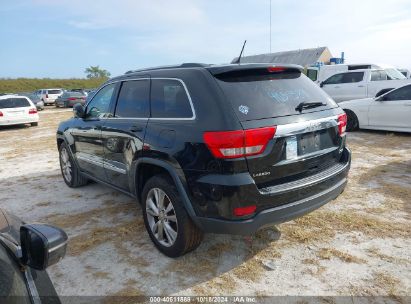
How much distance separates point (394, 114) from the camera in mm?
8953

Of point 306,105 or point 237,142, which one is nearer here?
point 237,142

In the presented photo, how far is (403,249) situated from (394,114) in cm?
669

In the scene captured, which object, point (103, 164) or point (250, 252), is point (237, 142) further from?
point (103, 164)

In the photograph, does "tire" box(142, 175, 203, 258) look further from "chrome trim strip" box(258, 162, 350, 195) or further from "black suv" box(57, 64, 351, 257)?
"chrome trim strip" box(258, 162, 350, 195)

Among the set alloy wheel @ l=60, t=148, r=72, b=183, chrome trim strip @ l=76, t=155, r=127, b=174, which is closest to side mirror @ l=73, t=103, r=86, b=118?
chrome trim strip @ l=76, t=155, r=127, b=174

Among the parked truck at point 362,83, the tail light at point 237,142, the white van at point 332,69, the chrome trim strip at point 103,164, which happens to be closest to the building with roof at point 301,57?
the white van at point 332,69

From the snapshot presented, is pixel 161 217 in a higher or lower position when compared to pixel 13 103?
lower

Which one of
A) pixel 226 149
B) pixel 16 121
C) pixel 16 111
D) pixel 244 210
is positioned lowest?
pixel 16 121

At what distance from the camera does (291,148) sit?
2.90 meters

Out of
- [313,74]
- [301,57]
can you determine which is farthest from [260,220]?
[301,57]

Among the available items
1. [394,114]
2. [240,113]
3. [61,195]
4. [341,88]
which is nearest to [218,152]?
[240,113]

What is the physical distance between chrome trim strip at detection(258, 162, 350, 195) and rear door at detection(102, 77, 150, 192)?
1410 mm

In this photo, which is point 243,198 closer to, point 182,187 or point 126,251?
point 182,187

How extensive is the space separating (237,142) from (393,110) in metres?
7.94
